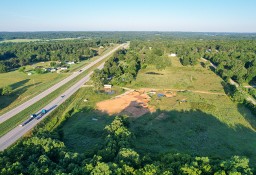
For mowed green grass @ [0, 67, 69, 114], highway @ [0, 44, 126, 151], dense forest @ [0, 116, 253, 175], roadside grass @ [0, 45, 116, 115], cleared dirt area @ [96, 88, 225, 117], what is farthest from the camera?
mowed green grass @ [0, 67, 69, 114]

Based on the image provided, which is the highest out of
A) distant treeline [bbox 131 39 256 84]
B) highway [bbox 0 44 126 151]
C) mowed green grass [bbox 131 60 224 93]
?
distant treeline [bbox 131 39 256 84]

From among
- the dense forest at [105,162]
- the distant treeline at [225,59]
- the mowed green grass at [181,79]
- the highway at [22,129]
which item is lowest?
the highway at [22,129]

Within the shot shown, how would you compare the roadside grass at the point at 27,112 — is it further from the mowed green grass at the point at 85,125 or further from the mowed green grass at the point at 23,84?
the mowed green grass at the point at 85,125

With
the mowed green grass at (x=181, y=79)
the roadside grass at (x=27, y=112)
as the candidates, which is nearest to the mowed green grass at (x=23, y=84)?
the roadside grass at (x=27, y=112)

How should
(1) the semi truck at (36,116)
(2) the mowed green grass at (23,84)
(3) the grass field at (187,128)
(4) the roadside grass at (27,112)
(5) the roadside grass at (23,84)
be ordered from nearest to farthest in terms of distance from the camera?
(3) the grass field at (187,128), (4) the roadside grass at (27,112), (1) the semi truck at (36,116), (5) the roadside grass at (23,84), (2) the mowed green grass at (23,84)

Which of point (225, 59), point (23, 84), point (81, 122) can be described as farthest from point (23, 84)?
point (225, 59)

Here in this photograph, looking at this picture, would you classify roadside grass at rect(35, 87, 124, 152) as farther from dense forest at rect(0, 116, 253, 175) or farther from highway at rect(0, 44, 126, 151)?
dense forest at rect(0, 116, 253, 175)

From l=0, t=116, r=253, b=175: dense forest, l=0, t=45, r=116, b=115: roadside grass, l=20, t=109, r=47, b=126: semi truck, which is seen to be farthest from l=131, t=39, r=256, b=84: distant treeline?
l=20, t=109, r=47, b=126: semi truck
